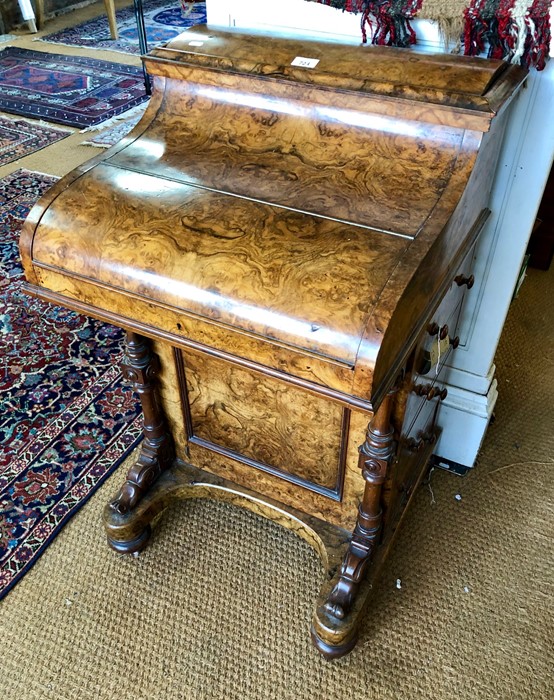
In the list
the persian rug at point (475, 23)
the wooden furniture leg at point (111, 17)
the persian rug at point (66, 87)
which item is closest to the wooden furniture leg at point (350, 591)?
the persian rug at point (475, 23)

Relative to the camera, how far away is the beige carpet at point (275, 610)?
1.33m

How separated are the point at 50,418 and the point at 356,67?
1.36m

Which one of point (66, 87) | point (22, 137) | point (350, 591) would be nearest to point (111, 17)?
point (66, 87)

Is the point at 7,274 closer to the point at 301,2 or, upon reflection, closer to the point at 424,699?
the point at 301,2

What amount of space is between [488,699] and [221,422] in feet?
2.61

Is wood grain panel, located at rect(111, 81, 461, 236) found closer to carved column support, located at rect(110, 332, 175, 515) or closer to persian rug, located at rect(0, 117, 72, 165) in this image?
carved column support, located at rect(110, 332, 175, 515)

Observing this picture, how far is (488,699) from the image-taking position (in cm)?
129

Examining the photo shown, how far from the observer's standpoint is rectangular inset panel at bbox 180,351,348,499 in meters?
1.31

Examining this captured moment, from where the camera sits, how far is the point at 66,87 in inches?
161

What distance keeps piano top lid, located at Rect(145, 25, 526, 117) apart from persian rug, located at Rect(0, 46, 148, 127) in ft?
8.71

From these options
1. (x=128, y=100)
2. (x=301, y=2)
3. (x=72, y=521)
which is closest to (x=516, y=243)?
(x=301, y=2)

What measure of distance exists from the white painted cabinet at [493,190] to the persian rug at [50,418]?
38.0 inches

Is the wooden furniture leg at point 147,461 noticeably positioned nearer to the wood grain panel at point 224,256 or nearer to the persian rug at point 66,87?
the wood grain panel at point 224,256

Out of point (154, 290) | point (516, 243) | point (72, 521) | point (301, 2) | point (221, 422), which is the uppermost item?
point (301, 2)
